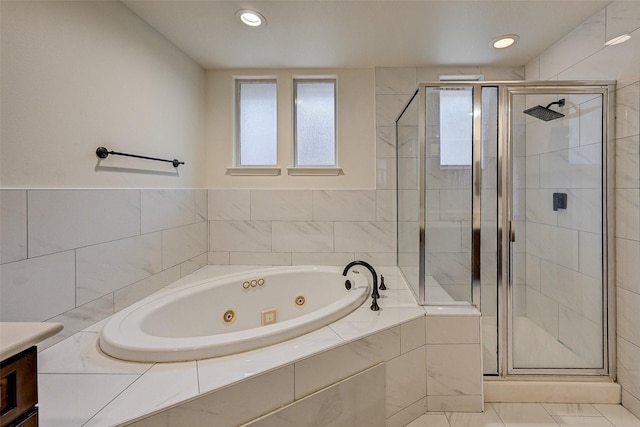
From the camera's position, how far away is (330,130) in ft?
8.40

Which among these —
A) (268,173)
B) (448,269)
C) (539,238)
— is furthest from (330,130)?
(539,238)

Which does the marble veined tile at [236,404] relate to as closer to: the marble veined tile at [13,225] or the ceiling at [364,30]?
the marble veined tile at [13,225]

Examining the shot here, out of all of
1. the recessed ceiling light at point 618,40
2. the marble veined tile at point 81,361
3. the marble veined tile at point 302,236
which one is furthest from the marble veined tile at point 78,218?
the recessed ceiling light at point 618,40

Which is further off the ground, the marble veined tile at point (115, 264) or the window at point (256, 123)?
the window at point (256, 123)

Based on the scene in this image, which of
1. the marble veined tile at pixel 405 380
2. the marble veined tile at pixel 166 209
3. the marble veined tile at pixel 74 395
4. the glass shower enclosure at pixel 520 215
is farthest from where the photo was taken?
the marble veined tile at pixel 166 209

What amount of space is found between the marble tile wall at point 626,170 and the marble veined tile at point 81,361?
234 centimetres

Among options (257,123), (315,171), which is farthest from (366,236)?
(257,123)

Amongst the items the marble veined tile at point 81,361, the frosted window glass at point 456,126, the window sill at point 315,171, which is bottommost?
the marble veined tile at point 81,361

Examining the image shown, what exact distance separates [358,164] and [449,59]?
109cm

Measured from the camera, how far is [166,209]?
1.93 meters

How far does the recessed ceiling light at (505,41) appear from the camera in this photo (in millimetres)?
1919

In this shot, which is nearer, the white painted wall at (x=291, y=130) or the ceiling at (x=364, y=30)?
the ceiling at (x=364, y=30)

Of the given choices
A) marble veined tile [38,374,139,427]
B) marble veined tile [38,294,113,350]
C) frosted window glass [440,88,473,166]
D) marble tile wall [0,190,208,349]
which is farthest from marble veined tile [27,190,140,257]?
frosted window glass [440,88,473,166]

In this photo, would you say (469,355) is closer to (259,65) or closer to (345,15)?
(345,15)
